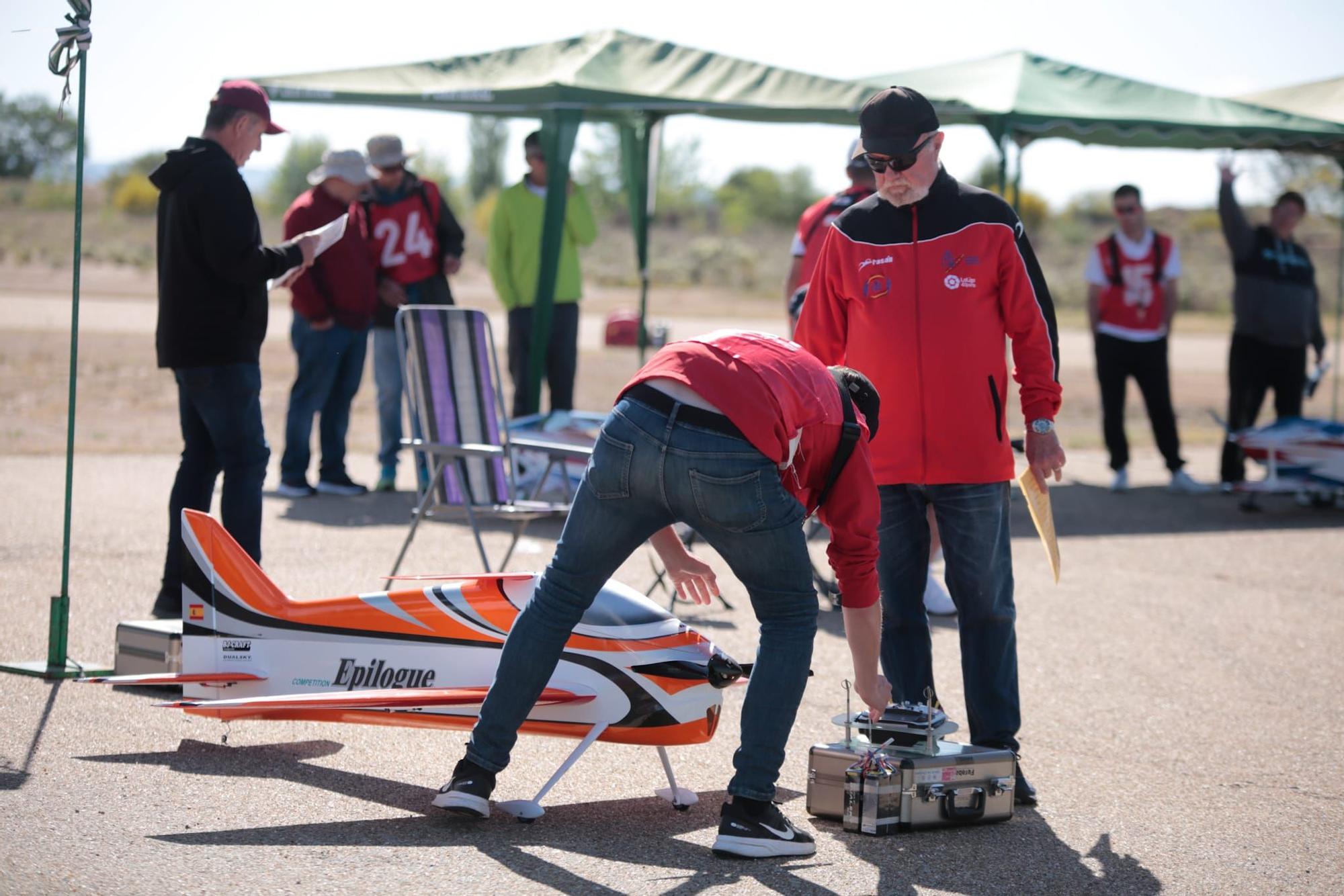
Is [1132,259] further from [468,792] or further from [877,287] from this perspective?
[468,792]

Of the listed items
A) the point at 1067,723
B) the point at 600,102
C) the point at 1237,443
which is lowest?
the point at 1067,723

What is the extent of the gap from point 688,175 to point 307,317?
81.9 m

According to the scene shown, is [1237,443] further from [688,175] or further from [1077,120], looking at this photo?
[688,175]

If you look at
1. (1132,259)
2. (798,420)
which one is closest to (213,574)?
(798,420)

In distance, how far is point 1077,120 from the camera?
11125 millimetres

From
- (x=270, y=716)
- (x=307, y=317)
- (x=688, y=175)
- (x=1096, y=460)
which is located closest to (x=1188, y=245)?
(x=688, y=175)

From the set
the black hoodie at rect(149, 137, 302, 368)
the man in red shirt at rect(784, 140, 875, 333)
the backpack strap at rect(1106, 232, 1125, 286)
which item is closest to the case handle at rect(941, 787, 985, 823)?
the black hoodie at rect(149, 137, 302, 368)

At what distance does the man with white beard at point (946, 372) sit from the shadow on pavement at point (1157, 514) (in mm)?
5370

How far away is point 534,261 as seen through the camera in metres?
10.5

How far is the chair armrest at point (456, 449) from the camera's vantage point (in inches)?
253

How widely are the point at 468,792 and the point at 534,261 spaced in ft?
23.5

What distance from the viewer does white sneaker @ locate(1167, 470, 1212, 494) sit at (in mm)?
11492

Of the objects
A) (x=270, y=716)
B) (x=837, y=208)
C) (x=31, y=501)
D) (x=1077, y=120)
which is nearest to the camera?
(x=270, y=716)

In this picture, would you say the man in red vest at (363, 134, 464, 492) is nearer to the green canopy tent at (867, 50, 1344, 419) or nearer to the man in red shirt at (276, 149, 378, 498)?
the man in red shirt at (276, 149, 378, 498)
